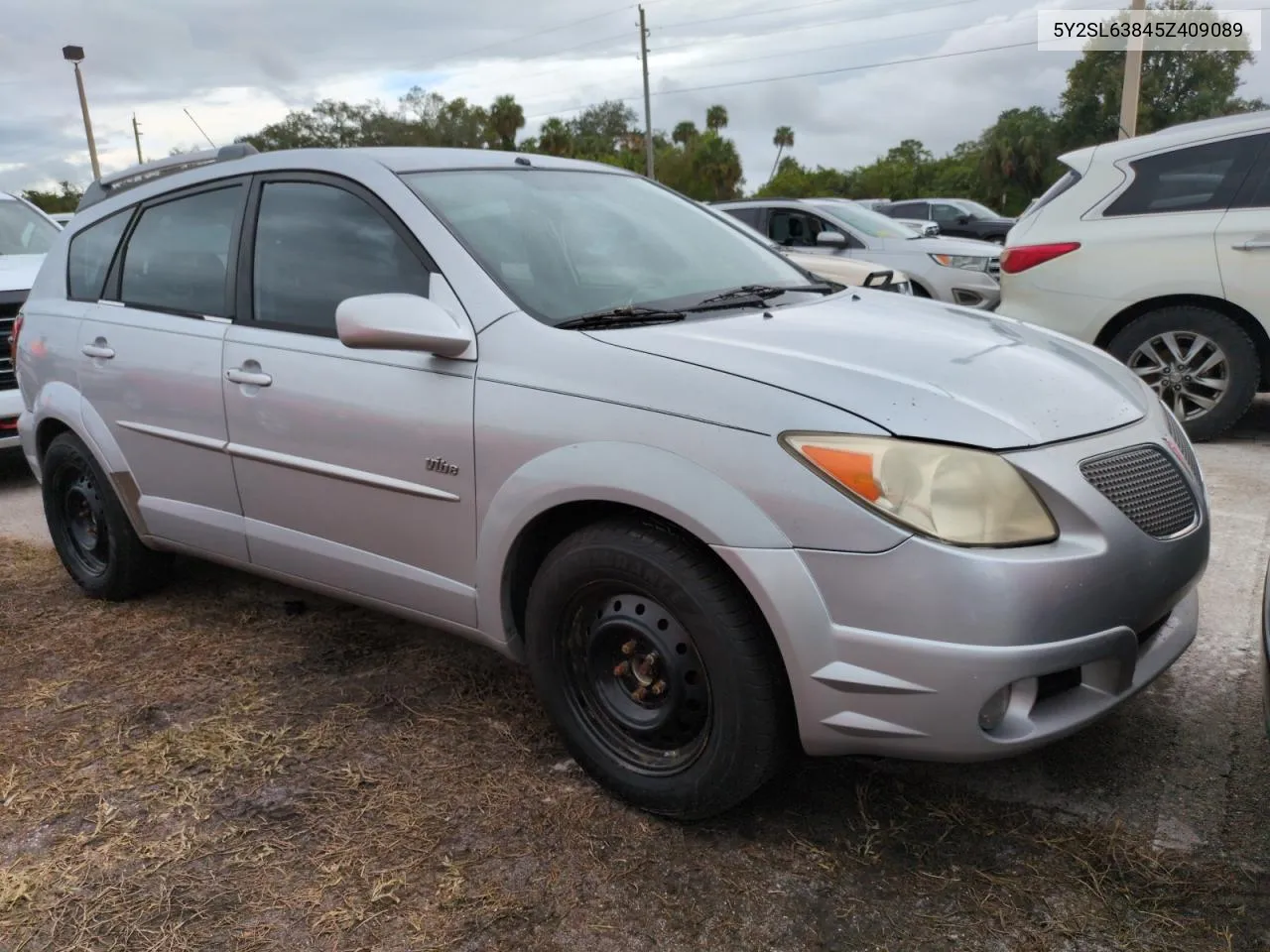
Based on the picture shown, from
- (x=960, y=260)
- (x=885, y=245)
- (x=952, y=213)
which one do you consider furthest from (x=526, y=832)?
(x=952, y=213)

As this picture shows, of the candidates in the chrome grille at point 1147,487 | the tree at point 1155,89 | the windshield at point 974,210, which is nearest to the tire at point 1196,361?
the chrome grille at point 1147,487

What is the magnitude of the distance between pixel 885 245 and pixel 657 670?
7.79 metres

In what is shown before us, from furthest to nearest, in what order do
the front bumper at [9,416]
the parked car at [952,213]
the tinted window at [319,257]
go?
the parked car at [952,213]
the front bumper at [9,416]
the tinted window at [319,257]

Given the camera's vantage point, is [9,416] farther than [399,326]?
Yes

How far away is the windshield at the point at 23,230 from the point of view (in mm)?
7406

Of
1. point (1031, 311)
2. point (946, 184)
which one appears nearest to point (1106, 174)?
point (1031, 311)

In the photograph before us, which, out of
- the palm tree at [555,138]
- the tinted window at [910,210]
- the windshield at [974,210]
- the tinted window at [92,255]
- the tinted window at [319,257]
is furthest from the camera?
the palm tree at [555,138]

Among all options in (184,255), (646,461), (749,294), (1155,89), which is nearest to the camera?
(646,461)

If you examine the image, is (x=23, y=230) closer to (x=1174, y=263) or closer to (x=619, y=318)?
(x=619, y=318)

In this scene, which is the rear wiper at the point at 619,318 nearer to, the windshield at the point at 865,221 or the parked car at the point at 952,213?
the windshield at the point at 865,221

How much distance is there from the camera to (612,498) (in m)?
2.42

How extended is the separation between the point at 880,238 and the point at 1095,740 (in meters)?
7.48

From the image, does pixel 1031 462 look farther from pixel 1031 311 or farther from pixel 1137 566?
pixel 1031 311

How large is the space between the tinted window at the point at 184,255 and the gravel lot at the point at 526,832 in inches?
51.2
